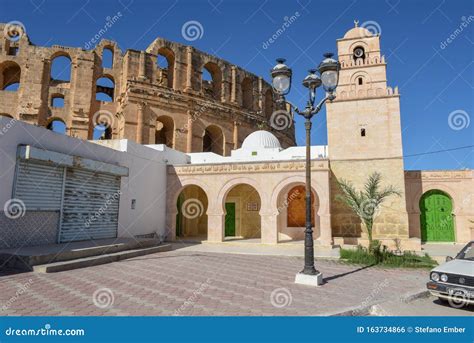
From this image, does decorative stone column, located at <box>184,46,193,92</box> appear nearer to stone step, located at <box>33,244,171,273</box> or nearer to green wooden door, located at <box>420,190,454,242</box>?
stone step, located at <box>33,244,171,273</box>

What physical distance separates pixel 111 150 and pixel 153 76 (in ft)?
42.5

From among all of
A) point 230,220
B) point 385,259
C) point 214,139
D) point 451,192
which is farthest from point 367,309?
point 214,139

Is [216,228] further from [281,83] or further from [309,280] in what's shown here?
[281,83]

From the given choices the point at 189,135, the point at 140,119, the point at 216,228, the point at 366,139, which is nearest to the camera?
the point at 216,228

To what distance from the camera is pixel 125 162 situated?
14.0 m

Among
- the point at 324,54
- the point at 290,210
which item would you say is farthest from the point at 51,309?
the point at 290,210

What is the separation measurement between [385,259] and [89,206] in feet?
37.0

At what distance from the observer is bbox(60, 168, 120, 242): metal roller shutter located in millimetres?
11016

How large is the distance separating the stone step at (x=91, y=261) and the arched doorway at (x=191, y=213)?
7.45 metres

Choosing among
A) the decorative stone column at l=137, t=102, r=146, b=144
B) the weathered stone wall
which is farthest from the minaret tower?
the decorative stone column at l=137, t=102, r=146, b=144

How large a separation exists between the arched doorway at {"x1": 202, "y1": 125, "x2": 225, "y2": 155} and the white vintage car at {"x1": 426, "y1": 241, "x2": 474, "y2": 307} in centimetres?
2214

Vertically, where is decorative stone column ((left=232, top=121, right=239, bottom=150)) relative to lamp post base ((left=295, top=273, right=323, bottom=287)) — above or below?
above

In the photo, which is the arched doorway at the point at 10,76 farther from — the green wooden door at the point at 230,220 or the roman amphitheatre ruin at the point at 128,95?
the green wooden door at the point at 230,220

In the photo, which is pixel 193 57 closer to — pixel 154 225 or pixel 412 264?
pixel 154 225
